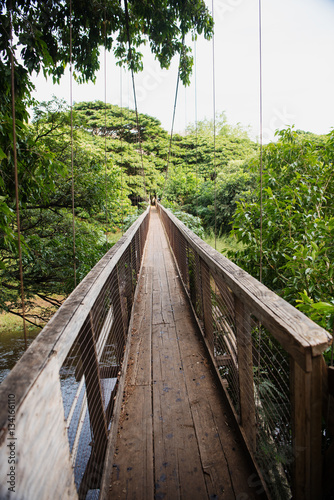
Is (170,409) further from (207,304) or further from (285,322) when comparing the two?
(285,322)

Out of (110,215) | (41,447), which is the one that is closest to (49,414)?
(41,447)

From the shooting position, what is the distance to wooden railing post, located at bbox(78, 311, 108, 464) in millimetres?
1105

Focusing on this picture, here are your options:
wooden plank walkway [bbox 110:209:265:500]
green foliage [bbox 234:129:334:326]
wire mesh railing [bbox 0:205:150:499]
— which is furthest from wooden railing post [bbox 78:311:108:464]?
green foliage [bbox 234:129:334:326]

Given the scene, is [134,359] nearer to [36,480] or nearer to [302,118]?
[36,480]

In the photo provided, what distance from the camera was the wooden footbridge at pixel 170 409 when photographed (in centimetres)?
59

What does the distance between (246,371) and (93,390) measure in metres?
0.65

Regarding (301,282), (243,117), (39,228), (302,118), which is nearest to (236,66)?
(302,118)

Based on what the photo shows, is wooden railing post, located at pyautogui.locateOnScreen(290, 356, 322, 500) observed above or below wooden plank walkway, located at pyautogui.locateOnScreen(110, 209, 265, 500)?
above

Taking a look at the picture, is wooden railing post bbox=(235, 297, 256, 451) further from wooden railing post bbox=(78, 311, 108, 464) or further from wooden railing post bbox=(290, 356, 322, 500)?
wooden railing post bbox=(78, 311, 108, 464)

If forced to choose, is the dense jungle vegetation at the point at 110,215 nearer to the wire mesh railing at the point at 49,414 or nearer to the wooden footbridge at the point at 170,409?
the wooden footbridge at the point at 170,409

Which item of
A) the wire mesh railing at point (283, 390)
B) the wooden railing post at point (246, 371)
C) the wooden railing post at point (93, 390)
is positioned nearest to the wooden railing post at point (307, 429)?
the wire mesh railing at point (283, 390)

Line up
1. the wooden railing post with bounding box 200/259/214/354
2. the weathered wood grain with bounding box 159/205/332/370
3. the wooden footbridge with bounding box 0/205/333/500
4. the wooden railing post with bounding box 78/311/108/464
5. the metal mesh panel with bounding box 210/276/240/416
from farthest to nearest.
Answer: the wooden railing post with bounding box 200/259/214/354 < the metal mesh panel with bounding box 210/276/240/416 < the wooden railing post with bounding box 78/311/108/464 < the weathered wood grain with bounding box 159/205/332/370 < the wooden footbridge with bounding box 0/205/333/500

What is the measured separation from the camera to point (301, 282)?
8.48 feet

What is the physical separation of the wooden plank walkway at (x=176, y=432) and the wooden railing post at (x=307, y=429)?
41 centimetres
